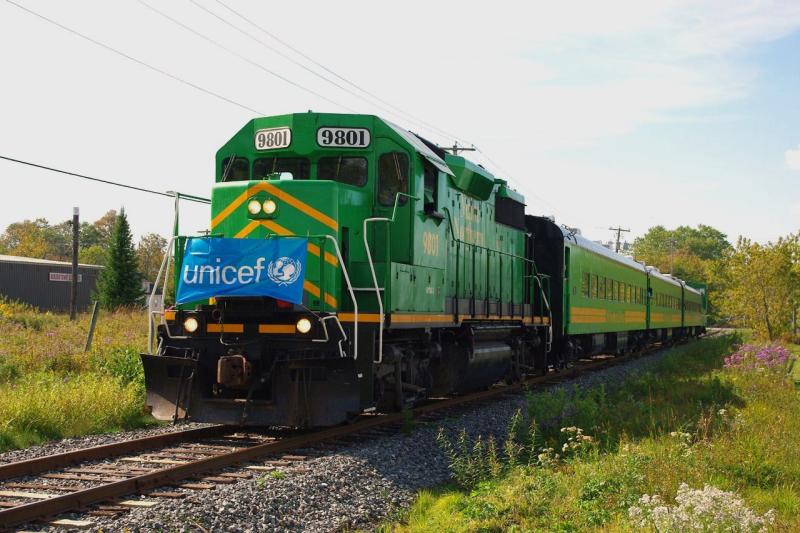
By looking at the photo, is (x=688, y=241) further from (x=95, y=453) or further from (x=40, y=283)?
(x=95, y=453)

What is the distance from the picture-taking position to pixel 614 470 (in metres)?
6.80

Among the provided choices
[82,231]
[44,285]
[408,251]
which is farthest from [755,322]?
[82,231]

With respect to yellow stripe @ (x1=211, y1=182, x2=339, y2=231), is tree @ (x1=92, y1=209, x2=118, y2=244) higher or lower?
higher

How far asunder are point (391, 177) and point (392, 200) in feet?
0.91

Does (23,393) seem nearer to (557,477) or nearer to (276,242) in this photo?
(276,242)

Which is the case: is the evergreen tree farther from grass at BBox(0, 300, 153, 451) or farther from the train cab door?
the train cab door

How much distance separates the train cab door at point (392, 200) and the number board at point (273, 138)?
1089 millimetres

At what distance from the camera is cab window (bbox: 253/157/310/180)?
31.1 ft

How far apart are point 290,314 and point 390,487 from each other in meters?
2.28

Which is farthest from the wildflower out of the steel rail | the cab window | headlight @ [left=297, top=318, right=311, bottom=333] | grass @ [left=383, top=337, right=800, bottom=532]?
the cab window

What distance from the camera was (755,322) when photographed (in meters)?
39.6

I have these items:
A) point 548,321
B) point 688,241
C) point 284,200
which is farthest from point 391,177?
point 688,241

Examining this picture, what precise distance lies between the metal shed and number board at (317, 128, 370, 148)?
42.9 metres

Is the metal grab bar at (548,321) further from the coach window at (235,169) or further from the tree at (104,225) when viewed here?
the tree at (104,225)
